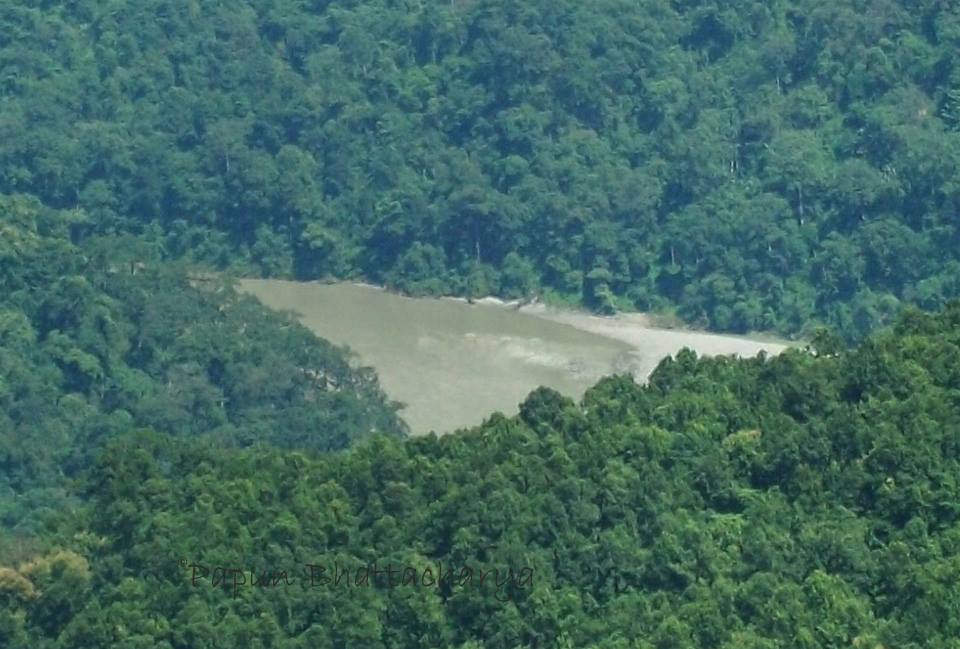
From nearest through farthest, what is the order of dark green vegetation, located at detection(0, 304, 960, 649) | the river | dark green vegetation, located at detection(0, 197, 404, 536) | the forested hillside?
1. dark green vegetation, located at detection(0, 304, 960, 649)
2. dark green vegetation, located at detection(0, 197, 404, 536)
3. the river
4. the forested hillside

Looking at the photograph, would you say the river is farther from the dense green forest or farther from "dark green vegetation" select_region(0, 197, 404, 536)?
"dark green vegetation" select_region(0, 197, 404, 536)

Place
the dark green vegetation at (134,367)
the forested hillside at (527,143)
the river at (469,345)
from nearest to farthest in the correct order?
1. the dark green vegetation at (134,367)
2. the river at (469,345)
3. the forested hillside at (527,143)

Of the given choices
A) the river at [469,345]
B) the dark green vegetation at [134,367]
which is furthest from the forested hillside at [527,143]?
the dark green vegetation at [134,367]

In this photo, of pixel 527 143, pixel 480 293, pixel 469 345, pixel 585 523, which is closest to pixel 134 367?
pixel 469 345

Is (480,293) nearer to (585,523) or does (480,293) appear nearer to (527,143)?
(527,143)

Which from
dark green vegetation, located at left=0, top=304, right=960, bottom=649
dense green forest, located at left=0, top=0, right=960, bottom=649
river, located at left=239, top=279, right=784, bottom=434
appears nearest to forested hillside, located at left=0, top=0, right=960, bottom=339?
dense green forest, located at left=0, top=0, right=960, bottom=649

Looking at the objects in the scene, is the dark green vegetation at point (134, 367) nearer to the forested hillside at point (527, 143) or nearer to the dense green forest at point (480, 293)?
the dense green forest at point (480, 293)
